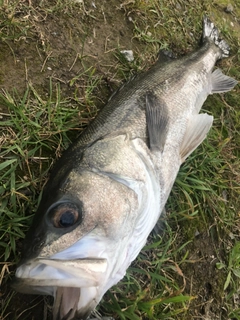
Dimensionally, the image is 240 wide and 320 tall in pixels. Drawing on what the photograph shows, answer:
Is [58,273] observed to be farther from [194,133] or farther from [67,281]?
[194,133]

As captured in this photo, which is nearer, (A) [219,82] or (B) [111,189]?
(B) [111,189]

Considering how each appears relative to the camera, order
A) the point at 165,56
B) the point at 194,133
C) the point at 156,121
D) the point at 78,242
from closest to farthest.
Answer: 1. the point at 78,242
2. the point at 156,121
3. the point at 194,133
4. the point at 165,56

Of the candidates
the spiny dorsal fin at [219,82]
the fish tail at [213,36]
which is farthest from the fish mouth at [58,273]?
the fish tail at [213,36]

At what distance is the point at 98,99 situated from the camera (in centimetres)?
369

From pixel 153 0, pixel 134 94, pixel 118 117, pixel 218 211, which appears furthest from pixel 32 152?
pixel 153 0

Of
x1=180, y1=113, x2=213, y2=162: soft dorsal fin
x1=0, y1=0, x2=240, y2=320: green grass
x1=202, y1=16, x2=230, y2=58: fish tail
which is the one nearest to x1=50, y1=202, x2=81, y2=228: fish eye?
x1=0, y1=0, x2=240, y2=320: green grass

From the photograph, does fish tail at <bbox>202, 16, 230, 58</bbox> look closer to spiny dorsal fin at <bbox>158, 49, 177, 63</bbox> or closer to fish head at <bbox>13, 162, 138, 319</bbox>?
spiny dorsal fin at <bbox>158, 49, 177, 63</bbox>

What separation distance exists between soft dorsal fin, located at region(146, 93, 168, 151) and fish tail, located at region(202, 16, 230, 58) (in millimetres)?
1727

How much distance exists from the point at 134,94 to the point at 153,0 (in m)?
1.87

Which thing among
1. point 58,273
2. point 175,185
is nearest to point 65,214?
point 58,273

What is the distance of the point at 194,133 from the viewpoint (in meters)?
3.46

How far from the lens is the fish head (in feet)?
6.68

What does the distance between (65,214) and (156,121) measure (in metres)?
1.21

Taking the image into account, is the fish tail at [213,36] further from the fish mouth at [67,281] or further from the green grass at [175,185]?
the fish mouth at [67,281]
